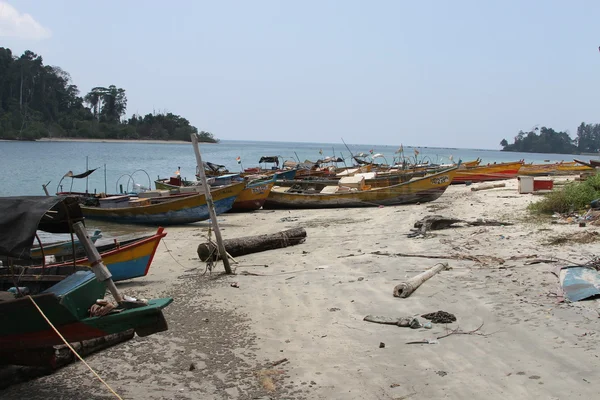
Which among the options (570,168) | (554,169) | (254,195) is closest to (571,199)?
(254,195)

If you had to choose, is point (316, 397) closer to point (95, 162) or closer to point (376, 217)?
point (376, 217)

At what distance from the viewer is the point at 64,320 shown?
491cm

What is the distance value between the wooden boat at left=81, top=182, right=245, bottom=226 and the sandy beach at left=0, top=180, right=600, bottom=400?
7.44 meters

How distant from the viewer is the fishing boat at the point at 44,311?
482 centimetres

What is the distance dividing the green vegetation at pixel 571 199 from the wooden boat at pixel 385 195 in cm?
728

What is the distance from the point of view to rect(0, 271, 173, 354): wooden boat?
4797 mm

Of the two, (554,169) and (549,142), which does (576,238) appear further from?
(549,142)

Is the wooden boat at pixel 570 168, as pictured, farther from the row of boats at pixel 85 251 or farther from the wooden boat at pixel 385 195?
→ the row of boats at pixel 85 251

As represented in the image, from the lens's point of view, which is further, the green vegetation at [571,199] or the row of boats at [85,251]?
the green vegetation at [571,199]

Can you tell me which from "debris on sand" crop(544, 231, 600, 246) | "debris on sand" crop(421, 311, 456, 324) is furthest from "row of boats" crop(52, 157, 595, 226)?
"debris on sand" crop(421, 311, 456, 324)

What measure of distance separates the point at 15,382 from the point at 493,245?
7409mm

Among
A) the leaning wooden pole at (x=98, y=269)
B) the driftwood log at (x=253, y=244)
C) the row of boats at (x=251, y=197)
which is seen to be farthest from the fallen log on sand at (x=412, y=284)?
the row of boats at (x=251, y=197)

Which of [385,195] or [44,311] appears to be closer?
[44,311]

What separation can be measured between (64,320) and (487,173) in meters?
27.8
